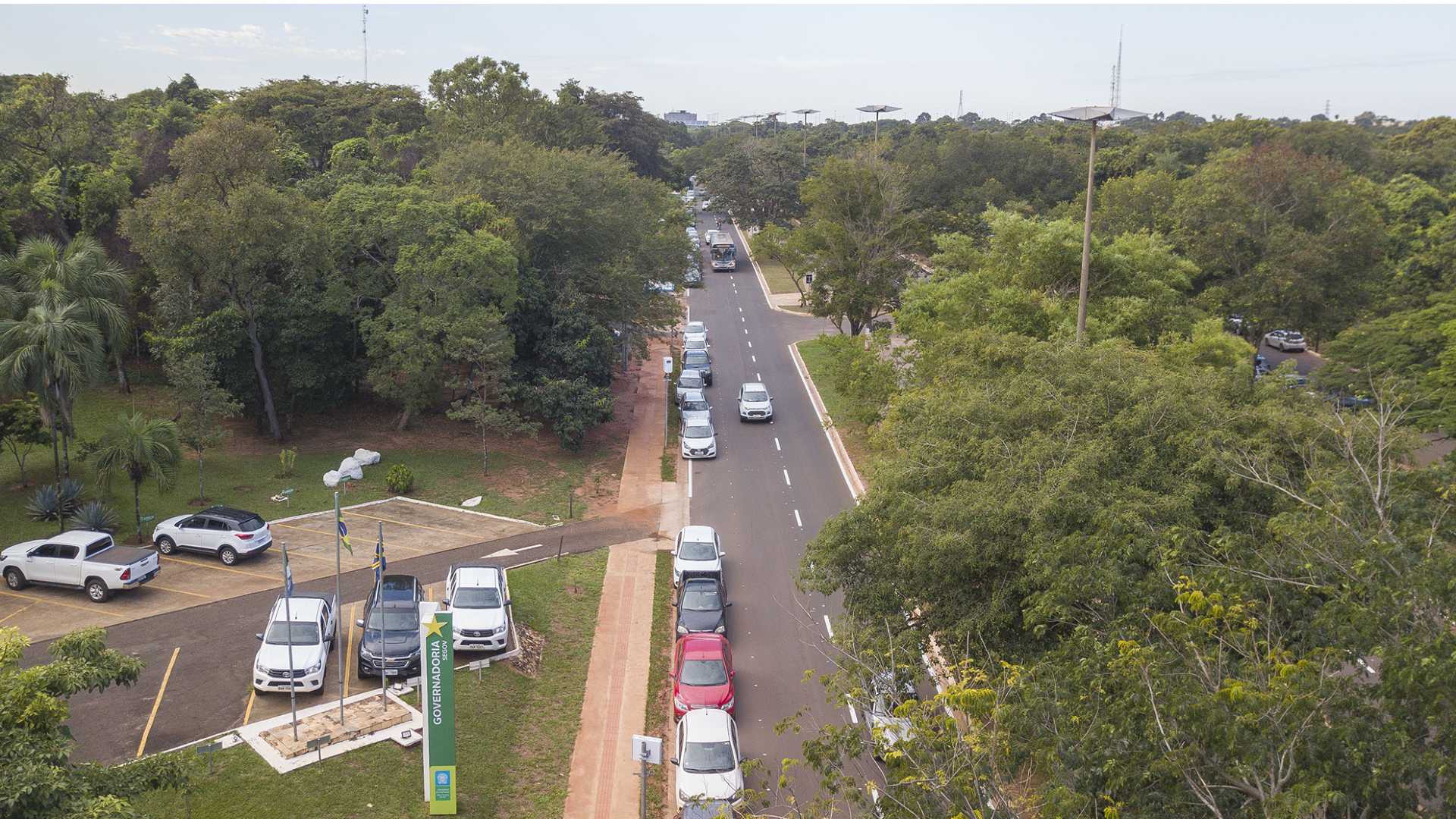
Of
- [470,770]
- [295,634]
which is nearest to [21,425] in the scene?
[295,634]

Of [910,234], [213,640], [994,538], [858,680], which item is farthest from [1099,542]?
[910,234]

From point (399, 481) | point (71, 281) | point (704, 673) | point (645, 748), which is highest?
point (71, 281)

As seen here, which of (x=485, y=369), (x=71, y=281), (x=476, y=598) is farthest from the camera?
(x=485, y=369)

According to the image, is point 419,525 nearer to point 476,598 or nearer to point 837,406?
point 476,598

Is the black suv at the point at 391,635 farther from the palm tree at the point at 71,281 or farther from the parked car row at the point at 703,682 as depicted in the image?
the palm tree at the point at 71,281

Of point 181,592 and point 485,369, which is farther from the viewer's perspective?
point 485,369

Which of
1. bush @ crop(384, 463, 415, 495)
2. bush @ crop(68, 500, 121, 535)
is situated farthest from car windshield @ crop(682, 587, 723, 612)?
bush @ crop(68, 500, 121, 535)

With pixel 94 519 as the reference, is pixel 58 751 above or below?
above
